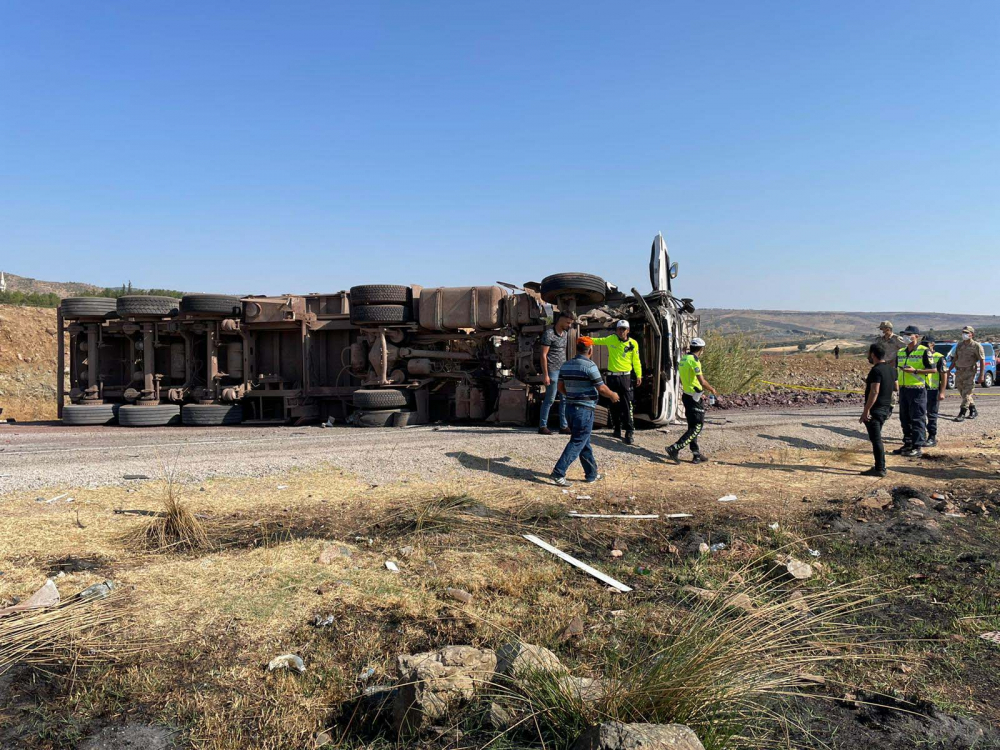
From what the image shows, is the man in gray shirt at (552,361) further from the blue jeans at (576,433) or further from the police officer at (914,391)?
the police officer at (914,391)

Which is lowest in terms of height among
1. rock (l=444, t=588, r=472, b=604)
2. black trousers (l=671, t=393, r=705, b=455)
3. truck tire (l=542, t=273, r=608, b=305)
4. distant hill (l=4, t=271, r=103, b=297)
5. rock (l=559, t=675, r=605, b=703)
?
rock (l=444, t=588, r=472, b=604)

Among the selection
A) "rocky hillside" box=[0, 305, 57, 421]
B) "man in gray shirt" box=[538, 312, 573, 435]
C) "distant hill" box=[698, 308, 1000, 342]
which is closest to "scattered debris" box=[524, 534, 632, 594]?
"man in gray shirt" box=[538, 312, 573, 435]

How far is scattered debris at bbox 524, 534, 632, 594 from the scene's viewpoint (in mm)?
4379

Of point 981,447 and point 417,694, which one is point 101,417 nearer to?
point 417,694

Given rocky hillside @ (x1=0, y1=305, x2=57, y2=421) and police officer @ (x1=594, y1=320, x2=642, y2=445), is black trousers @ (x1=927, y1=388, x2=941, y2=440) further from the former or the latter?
rocky hillside @ (x1=0, y1=305, x2=57, y2=421)

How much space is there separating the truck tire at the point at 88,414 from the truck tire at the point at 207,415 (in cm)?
164

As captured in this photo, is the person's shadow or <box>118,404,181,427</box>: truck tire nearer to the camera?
the person's shadow

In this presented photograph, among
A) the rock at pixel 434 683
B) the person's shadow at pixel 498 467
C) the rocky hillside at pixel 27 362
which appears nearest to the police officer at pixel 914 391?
the person's shadow at pixel 498 467

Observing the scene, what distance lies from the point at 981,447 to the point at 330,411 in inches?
462

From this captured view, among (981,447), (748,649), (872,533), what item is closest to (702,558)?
(872,533)

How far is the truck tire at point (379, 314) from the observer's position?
12.7m

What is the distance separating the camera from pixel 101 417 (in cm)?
1377

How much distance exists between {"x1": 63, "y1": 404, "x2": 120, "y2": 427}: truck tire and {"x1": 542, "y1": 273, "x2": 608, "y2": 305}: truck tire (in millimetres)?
9228

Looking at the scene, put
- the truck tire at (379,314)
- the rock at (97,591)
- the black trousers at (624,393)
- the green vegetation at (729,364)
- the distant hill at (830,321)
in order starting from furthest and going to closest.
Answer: the distant hill at (830,321), the green vegetation at (729,364), the truck tire at (379,314), the black trousers at (624,393), the rock at (97,591)
